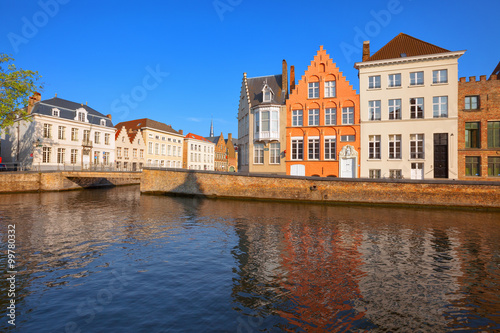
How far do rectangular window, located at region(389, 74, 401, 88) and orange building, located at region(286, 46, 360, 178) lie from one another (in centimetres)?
378

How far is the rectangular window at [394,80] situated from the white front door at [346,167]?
9222 millimetres

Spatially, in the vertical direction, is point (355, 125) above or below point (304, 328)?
above

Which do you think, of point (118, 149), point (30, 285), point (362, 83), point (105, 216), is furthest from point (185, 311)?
point (118, 149)

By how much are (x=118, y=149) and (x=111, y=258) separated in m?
47.4

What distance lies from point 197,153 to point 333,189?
53937 mm

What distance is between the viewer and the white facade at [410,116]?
27156mm

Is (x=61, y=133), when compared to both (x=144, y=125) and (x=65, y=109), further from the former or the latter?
(x=144, y=125)

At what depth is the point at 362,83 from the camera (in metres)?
30.0

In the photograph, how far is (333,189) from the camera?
2422 centimetres

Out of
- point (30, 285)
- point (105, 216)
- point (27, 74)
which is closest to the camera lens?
point (30, 285)

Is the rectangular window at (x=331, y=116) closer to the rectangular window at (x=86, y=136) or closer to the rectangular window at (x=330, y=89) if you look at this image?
the rectangular window at (x=330, y=89)

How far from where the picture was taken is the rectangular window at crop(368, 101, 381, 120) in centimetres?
2961

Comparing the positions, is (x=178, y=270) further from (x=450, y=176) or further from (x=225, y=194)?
(x=450, y=176)

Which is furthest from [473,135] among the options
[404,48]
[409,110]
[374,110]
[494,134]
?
[404,48]
